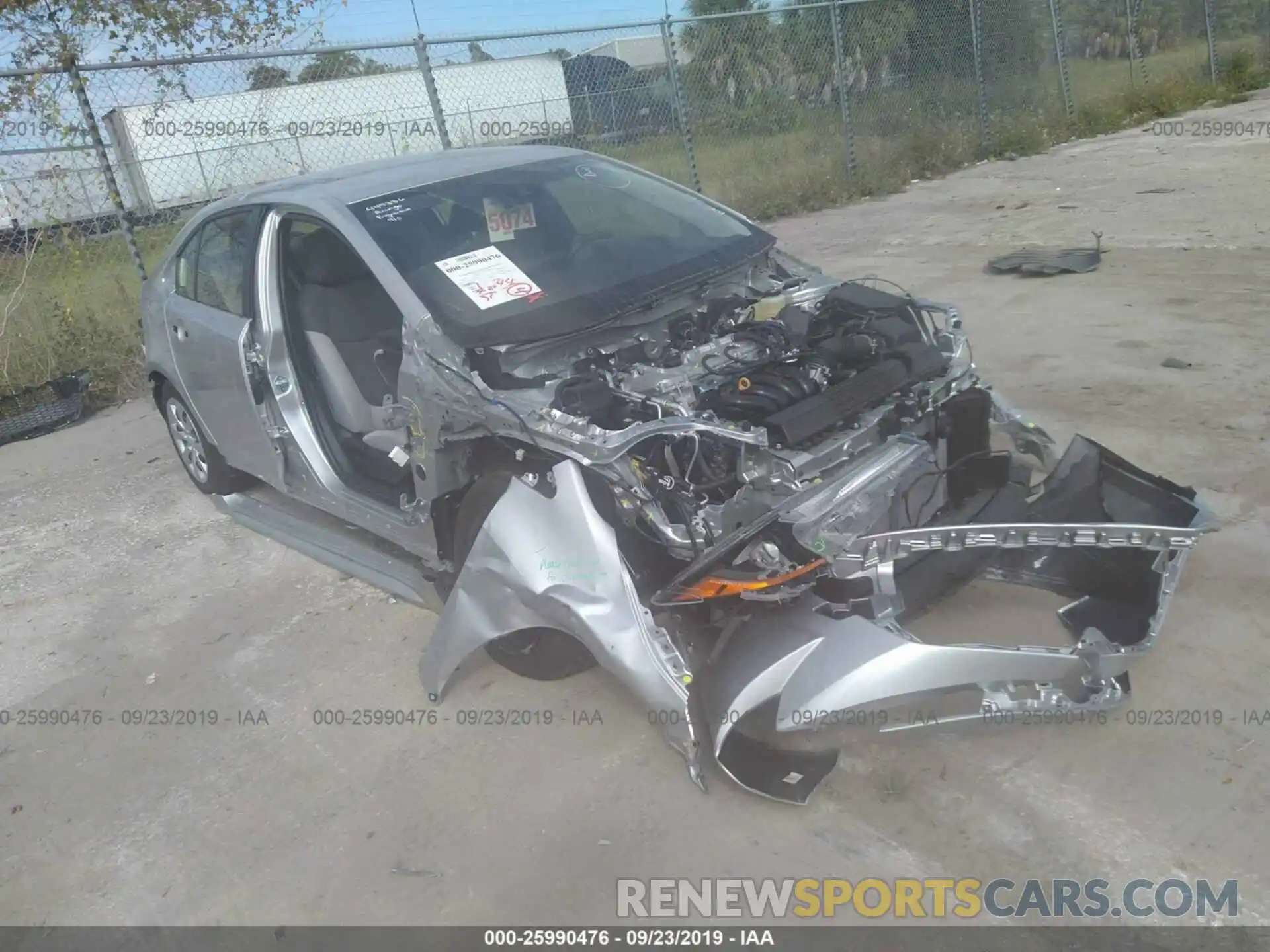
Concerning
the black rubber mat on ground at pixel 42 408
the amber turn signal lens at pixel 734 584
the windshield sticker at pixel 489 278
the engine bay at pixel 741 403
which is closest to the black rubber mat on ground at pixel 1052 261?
the engine bay at pixel 741 403

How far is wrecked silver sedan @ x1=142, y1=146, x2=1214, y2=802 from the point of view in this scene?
2.66 metres

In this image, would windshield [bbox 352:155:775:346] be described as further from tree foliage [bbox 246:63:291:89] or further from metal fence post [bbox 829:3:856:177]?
metal fence post [bbox 829:3:856:177]

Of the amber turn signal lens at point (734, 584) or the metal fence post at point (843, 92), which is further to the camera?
the metal fence post at point (843, 92)

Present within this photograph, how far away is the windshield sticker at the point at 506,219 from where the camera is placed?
382cm

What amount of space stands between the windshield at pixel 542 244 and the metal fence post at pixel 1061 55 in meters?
12.8

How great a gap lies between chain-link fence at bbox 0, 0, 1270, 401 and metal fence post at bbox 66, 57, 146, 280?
2cm

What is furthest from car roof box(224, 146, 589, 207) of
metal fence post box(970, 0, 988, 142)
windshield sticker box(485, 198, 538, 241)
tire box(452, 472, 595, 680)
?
metal fence post box(970, 0, 988, 142)

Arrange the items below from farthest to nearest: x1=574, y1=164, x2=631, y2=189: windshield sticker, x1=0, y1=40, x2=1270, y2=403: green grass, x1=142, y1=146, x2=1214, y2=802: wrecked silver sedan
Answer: x1=0, y1=40, x2=1270, y2=403: green grass < x1=574, y1=164, x2=631, y2=189: windshield sticker < x1=142, y1=146, x2=1214, y2=802: wrecked silver sedan

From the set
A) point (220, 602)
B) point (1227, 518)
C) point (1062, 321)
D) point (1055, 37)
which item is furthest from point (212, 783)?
point (1055, 37)

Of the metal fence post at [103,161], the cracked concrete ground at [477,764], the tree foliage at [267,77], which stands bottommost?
the cracked concrete ground at [477,764]

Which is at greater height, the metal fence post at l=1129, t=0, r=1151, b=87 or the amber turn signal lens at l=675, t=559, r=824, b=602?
the metal fence post at l=1129, t=0, r=1151, b=87

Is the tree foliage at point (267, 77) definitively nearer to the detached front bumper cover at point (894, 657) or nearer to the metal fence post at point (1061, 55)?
the detached front bumper cover at point (894, 657)

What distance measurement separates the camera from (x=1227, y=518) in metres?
3.78

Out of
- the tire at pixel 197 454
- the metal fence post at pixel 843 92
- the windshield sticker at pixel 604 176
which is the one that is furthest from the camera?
the metal fence post at pixel 843 92
